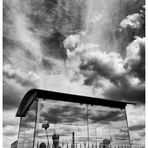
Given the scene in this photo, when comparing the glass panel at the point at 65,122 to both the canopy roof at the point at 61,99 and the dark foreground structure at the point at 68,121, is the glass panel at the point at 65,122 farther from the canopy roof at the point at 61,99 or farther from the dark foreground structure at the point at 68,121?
the canopy roof at the point at 61,99

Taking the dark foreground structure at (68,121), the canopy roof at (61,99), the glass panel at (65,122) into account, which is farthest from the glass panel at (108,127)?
the glass panel at (65,122)

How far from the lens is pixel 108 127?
1614 cm

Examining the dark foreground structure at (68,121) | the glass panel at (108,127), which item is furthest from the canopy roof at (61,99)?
the glass panel at (108,127)

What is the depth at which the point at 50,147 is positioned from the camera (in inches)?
469

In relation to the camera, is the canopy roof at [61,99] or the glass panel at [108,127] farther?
the glass panel at [108,127]

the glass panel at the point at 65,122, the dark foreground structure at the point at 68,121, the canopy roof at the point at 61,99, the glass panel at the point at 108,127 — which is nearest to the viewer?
the canopy roof at the point at 61,99

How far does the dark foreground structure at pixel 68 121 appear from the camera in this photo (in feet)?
37.6

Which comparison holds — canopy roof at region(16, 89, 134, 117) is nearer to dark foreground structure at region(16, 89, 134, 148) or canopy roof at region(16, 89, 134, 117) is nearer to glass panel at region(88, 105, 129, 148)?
dark foreground structure at region(16, 89, 134, 148)

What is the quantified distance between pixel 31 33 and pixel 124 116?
10.7 metres

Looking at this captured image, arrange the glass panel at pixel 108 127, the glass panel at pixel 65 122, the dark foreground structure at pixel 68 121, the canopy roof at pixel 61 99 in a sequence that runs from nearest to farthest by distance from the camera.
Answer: the canopy roof at pixel 61 99
the dark foreground structure at pixel 68 121
the glass panel at pixel 108 127
the glass panel at pixel 65 122

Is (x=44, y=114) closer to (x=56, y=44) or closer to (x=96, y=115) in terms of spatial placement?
(x=96, y=115)

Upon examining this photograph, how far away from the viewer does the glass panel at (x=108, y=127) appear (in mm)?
13176

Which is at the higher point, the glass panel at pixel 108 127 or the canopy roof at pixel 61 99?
the canopy roof at pixel 61 99

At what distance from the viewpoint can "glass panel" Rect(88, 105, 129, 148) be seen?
13.2 m
